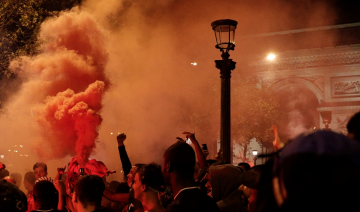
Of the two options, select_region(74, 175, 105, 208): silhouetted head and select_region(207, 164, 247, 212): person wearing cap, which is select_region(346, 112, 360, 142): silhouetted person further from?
select_region(74, 175, 105, 208): silhouetted head

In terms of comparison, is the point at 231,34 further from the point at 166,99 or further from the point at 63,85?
the point at 166,99

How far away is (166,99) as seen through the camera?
49.5 ft

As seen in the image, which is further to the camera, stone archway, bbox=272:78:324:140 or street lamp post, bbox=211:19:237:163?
stone archway, bbox=272:78:324:140

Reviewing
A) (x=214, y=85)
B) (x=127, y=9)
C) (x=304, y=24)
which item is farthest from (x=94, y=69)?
(x=304, y=24)

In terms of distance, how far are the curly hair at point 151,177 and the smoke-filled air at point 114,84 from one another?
3.75m

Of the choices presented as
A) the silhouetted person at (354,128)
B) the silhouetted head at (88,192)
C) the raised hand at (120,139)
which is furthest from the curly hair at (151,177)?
the silhouetted person at (354,128)

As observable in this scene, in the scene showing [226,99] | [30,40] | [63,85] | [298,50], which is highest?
[298,50]

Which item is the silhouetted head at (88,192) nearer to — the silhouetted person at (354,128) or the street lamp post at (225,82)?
the silhouetted person at (354,128)

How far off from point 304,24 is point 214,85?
8171 mm

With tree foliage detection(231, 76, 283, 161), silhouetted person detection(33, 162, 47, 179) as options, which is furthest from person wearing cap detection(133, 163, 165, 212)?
tree foliage detection(231, 76, 283, 161)

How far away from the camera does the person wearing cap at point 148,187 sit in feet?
8.70

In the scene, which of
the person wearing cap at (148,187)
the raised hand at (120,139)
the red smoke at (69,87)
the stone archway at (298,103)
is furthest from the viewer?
the stone archway at (298,103)

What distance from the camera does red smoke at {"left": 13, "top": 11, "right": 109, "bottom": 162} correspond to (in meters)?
6.45

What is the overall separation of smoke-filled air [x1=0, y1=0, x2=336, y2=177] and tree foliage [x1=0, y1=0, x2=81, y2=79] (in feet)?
0.87
